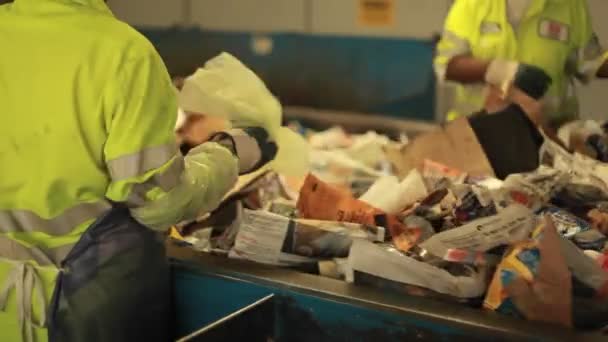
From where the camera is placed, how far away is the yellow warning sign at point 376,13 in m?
3.44

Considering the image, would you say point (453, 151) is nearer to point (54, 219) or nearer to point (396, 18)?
point (54, 219)

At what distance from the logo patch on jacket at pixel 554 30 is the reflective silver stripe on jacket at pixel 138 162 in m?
1.58

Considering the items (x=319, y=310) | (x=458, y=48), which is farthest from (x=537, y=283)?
(x=458, y=48)

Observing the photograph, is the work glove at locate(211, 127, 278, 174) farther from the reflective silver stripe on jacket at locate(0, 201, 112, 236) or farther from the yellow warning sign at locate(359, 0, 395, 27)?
the yellow warning sign at locate(359, 0, 395, 27)

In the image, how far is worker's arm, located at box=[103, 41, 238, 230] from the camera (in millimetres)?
1188

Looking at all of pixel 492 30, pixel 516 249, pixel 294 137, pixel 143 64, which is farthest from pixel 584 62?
pixel 143 64

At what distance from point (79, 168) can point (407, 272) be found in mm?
527

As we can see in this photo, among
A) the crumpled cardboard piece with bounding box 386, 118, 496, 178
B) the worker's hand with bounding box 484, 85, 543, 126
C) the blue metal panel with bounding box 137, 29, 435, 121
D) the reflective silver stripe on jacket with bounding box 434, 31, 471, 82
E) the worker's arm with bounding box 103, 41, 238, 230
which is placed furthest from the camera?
the blue metal panel with bounding box 137, 29, 435, 121

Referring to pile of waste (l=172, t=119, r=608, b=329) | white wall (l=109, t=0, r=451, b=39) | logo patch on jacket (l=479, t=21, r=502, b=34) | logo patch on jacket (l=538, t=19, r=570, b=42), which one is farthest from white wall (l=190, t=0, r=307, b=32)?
pile of waste (l=172, t=119, r=608, b=329)

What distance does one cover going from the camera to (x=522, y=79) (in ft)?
7.27

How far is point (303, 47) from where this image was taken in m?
3.68

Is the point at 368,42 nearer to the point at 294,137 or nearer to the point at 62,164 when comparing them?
the point at 294,137

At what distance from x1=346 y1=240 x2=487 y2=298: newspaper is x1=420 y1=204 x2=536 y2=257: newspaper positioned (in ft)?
0.14

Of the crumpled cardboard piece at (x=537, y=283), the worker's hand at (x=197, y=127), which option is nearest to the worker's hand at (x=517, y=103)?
the worker's hand at (x=197, y=127)
